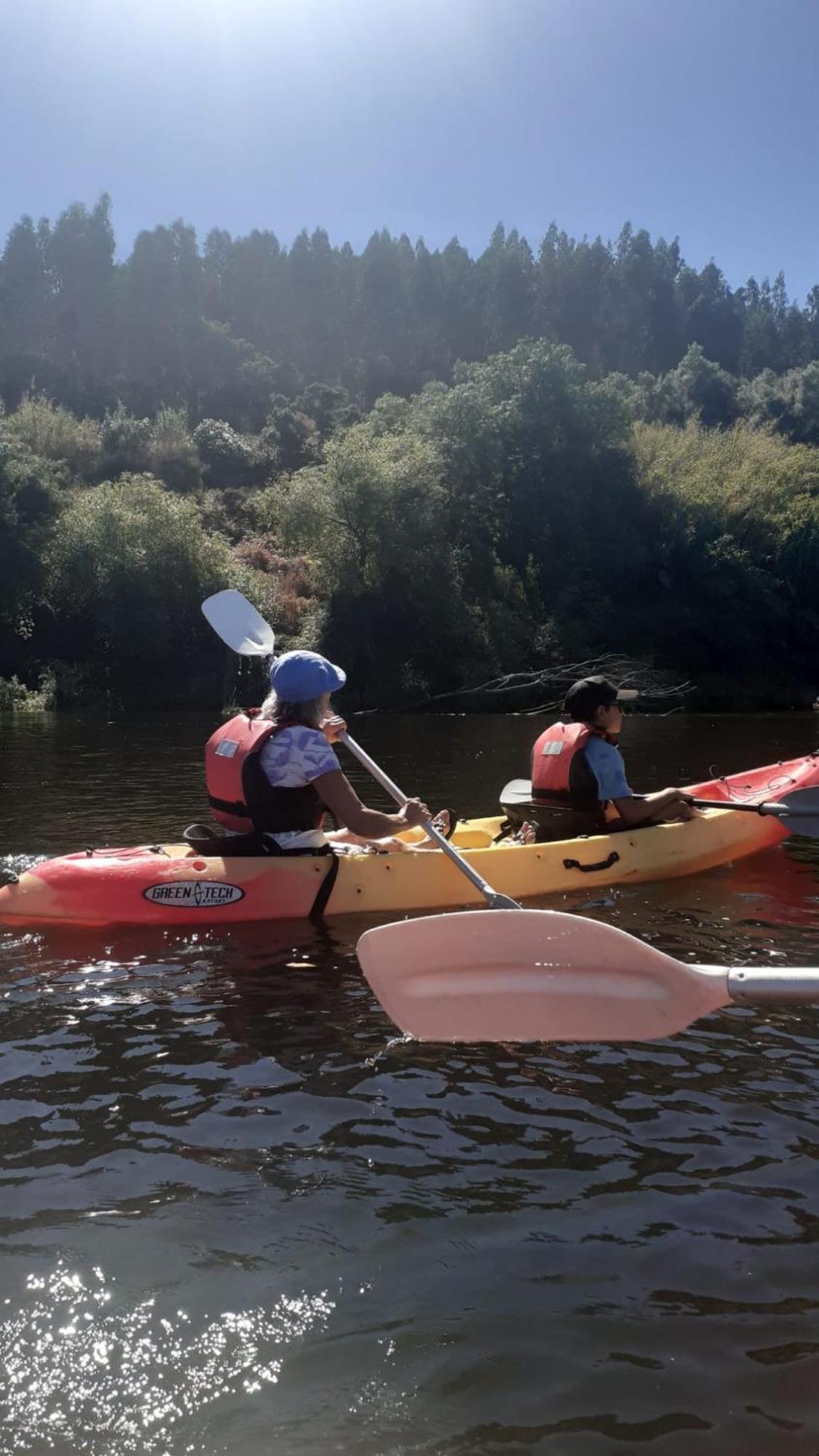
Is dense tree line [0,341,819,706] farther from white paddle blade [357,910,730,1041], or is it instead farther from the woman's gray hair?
white paddle blade [357,910,730,1041]

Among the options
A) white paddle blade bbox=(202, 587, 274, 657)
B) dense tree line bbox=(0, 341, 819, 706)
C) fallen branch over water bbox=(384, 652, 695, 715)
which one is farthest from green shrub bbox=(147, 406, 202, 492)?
white paddle blade bbox=(202, 587, 274, 657)

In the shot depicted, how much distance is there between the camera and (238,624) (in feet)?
25.9

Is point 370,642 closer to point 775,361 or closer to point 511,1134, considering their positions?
point 511,1134

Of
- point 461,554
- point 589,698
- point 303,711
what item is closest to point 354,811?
point 303,711

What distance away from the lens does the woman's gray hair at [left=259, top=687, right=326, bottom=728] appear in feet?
18.1

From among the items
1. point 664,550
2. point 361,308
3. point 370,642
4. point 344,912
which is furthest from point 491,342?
point 344,912

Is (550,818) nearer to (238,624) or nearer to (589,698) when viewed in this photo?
(589,698)

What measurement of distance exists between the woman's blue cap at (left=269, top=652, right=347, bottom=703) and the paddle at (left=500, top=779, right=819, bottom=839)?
1931mm

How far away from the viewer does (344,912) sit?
6.00 m

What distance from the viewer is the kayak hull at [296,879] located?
18.7 ft

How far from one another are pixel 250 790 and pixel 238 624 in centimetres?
246

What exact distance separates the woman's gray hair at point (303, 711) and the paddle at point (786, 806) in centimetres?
188

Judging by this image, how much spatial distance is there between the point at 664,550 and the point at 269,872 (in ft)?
104

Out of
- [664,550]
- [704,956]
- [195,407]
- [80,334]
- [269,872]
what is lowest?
[704,956]
